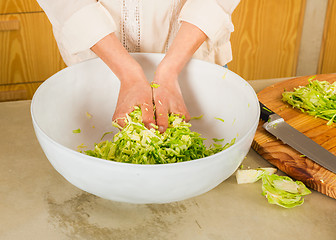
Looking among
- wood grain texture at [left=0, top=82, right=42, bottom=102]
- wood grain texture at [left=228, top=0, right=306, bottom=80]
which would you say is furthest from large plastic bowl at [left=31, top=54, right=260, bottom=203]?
wood grain texture at [left=228, top=0, right=306, bottom=80]

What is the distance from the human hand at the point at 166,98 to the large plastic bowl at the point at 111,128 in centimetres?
10

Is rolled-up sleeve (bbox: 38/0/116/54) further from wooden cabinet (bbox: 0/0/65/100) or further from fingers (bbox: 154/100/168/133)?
wooden cabinet (bbox: 0/0/65/100)

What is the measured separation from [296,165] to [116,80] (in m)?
0.55

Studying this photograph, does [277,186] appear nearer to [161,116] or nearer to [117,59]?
[161,116]

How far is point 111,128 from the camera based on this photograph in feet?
3.73

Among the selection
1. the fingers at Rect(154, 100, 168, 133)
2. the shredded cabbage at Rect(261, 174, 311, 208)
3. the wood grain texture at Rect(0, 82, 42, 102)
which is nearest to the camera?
the shredded cabbage at Rect(261, 174, 311, 208)

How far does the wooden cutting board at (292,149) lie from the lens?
2.93 feet

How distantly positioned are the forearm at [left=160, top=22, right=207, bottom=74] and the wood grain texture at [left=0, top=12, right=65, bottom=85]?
1554mm

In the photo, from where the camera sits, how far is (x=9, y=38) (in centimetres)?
244

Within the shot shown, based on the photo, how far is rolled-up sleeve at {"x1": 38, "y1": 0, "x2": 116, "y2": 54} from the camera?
1099mm

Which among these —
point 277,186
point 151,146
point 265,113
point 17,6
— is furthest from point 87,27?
point 17,6

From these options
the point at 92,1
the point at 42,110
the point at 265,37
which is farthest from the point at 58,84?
the point at 265,37

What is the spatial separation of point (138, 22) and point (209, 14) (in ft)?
0.75

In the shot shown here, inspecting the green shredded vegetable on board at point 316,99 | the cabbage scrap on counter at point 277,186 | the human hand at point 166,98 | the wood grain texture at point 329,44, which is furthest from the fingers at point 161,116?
the wood grain texture at point 329,44
